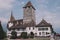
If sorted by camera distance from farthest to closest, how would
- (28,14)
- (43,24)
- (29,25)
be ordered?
1. (28,14)
2. (29,25)
3. (43,24)

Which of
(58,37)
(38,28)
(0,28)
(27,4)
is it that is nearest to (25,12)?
(27,4)

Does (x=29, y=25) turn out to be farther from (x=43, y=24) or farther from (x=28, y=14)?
(x=43, y=24)

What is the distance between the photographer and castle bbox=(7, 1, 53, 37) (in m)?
101

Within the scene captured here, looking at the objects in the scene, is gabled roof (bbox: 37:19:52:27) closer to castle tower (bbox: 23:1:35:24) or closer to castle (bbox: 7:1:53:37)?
castle (bbox: 7:1:53:37)

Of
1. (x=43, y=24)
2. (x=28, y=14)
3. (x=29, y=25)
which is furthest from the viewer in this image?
(x=28, y=14)

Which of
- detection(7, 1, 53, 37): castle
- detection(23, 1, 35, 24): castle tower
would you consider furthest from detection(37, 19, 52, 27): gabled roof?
detection(23, 1, 35, 24): castle tower

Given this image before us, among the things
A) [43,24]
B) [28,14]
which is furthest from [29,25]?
[43,24]

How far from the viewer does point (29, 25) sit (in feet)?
350

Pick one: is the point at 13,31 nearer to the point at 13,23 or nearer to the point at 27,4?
the point at 13,23

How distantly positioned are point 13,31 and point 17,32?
5.33 m

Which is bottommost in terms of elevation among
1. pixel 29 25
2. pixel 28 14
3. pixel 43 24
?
pixel 29 25

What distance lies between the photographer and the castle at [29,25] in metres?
101

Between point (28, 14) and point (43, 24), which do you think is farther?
point (28, 14)

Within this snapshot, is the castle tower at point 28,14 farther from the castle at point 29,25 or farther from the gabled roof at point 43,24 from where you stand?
the gabled roof at point 43,24
